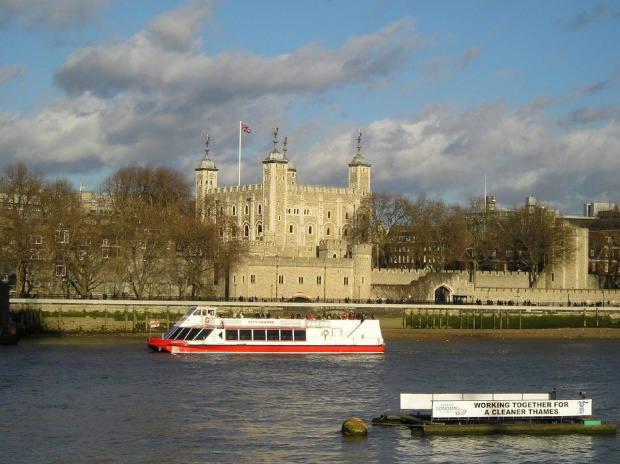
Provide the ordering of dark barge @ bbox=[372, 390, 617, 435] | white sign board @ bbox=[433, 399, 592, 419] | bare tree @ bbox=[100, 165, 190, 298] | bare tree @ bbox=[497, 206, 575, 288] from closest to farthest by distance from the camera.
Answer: dark barge @ bbox=[372, 390, 617, 435]
white sign board @ bbox=[433, 399, 592, 419]
bare tree @ bbox=[100, 165, 190, 298]
bare tree @ bbox=[497, 206, 575, 288]

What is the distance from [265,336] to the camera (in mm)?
67688

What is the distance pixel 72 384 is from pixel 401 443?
1818 cm

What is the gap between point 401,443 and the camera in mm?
39094

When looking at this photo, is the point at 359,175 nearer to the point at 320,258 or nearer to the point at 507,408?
the point at 320,258

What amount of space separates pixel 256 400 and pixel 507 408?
36.9ft

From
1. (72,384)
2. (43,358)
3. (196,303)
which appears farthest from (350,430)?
(196,303)

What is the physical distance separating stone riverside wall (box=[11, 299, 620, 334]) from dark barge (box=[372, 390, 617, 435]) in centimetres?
3853

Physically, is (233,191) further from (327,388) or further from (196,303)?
(327,388)

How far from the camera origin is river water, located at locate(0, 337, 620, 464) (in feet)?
124

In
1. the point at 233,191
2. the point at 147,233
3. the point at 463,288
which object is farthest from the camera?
the point at 233,191

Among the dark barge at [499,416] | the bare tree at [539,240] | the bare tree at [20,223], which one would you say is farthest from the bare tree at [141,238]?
the dark barge at [499,416]

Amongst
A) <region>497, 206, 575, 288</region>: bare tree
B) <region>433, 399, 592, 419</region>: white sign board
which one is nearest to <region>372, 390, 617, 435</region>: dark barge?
<region>433, 399, 592, 419</region>: white sign board

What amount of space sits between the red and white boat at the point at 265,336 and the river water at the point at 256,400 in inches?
43.0

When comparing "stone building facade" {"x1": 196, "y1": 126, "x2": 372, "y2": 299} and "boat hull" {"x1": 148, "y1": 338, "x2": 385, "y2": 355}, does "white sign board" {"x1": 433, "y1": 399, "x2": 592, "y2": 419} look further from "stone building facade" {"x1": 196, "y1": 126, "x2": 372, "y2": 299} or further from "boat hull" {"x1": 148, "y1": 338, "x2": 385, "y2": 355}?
"stone building facade" {"x1": 196, "y1": 126, "x2": 372, "y2": 299}
